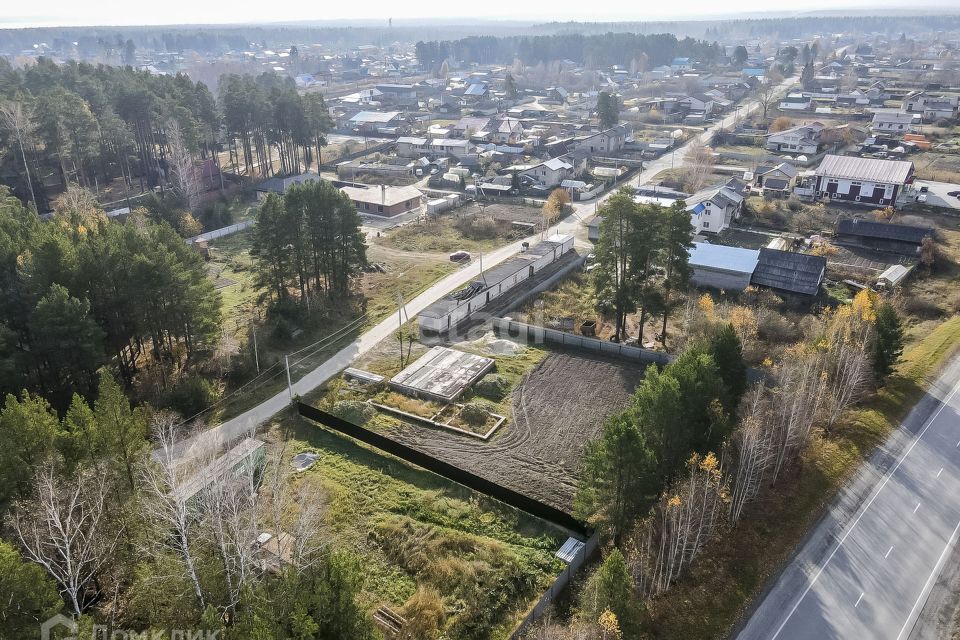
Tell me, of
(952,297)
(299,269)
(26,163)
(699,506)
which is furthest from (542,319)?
(26,163)

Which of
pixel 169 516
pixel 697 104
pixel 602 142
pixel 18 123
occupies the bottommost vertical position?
pixel 602 142

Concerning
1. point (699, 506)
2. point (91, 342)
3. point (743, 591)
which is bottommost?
point (743, 591)

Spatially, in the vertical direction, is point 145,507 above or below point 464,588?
above

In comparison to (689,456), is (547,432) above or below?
below

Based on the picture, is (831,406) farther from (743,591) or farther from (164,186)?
(164,186)

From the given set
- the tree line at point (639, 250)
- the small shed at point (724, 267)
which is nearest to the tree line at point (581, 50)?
the small shed at point (724, 267)

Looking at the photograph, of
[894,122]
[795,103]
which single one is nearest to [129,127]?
[894,122]

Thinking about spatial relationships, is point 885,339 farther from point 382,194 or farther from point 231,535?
point 382,194
